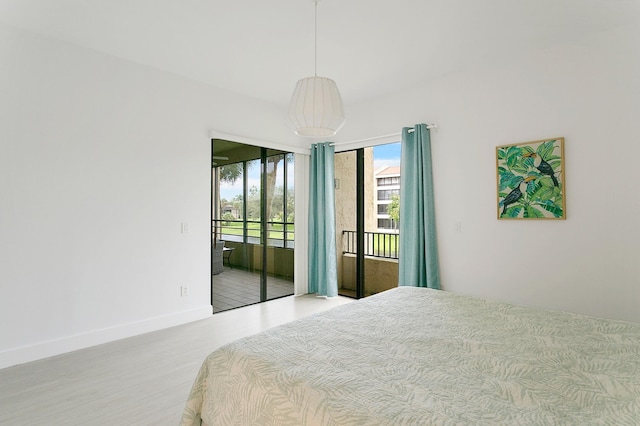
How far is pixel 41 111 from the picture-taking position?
2830 millimetres

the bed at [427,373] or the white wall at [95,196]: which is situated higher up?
the white wall at [95,196]

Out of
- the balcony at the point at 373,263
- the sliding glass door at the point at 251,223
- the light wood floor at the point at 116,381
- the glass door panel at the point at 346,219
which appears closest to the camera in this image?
the light wood floor at the point at 116,381

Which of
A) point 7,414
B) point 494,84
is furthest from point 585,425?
point 494,84

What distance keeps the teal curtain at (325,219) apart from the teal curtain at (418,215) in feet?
3.83

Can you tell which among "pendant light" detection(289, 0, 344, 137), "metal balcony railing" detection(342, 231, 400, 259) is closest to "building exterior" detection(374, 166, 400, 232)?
"metal balcony railing" detection(342, 231, 400, 259)

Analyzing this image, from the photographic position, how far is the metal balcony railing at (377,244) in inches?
216

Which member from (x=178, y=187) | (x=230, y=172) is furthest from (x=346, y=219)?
(x=178, y=187)

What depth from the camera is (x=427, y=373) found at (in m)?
1.30

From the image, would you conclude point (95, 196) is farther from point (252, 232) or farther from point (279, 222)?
Result: point (279, 222)

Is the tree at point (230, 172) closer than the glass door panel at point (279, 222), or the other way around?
the tree at point (230, 172)

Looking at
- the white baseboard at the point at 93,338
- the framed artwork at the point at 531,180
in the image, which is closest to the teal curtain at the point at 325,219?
the white baseboard at the point at 93,338

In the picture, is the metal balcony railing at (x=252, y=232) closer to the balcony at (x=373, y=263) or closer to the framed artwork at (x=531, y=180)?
the balcony at (x=373, y=263)

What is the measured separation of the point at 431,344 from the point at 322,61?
2780 mm

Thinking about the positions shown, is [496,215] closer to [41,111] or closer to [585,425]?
[585,425]
